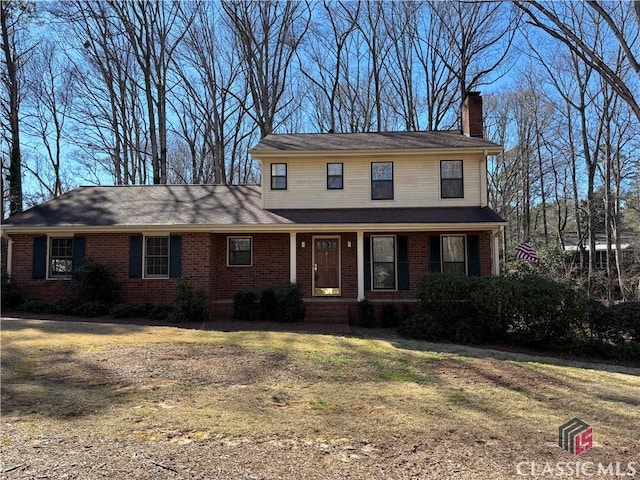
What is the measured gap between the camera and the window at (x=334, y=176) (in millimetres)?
14984

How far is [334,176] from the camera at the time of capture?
1500 centimetres

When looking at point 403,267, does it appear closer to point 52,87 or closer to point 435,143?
point 435,143

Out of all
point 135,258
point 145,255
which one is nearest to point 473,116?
point 145,255

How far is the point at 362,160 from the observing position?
1484cm

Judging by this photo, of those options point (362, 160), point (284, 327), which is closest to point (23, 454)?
point (284, 327)

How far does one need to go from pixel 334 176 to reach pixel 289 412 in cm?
1119

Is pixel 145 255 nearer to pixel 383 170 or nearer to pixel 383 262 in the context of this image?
pixel 383 262

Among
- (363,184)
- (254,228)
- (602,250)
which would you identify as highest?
(363,184)

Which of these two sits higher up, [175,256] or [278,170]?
[278,170]

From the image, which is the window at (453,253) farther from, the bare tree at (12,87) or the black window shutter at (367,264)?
the bare tree at (12,87)

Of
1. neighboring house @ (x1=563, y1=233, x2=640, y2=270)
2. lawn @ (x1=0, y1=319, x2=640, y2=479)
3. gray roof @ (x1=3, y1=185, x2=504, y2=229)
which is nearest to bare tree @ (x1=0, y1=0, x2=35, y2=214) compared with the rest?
gray roof @ (x1=3, y1=185, x2=504, y2=229)

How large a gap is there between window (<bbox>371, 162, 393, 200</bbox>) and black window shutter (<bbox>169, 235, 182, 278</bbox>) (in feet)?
21.4

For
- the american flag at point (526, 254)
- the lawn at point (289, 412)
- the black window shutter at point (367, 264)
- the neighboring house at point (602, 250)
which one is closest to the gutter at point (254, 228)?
the black window shutter at point (367, 264)

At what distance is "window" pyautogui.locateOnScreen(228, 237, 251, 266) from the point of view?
1456 centimetres
